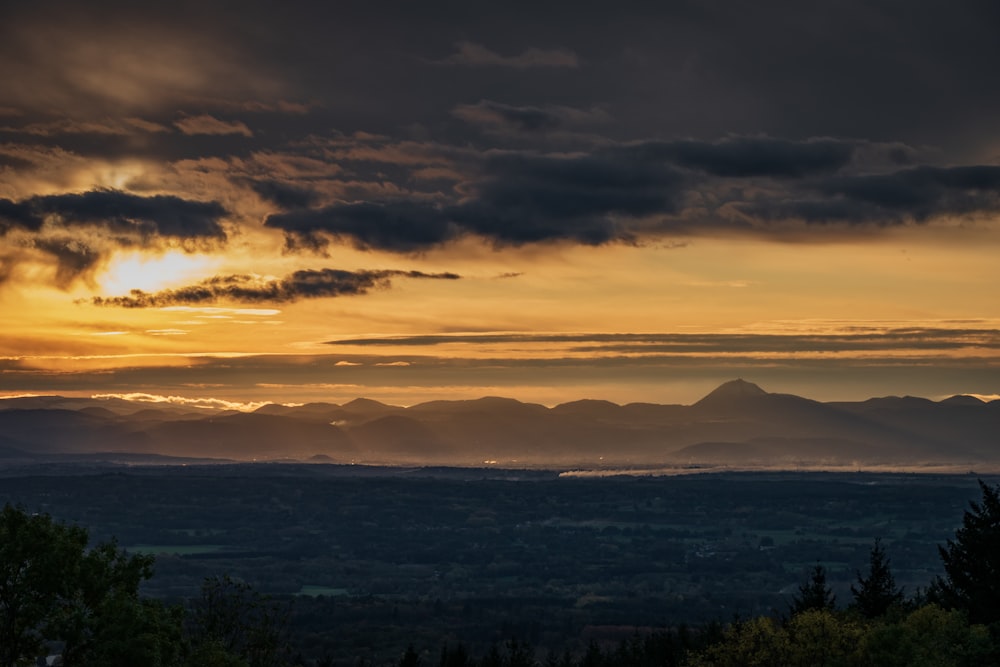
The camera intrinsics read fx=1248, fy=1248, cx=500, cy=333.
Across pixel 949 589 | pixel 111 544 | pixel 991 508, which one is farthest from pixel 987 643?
pixel 111 544

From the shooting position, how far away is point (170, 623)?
63.4 m

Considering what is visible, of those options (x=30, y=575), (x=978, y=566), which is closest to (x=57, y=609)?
(x=30, y=575)

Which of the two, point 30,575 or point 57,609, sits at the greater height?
point 30,575

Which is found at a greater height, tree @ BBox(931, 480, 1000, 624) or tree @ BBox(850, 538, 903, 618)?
tree @ BBox(931, 480, 1000, 624)

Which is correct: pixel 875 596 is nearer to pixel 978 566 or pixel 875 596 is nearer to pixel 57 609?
pixel 978 566

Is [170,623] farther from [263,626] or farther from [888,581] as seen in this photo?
[888,581]

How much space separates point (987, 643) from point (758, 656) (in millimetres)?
20413

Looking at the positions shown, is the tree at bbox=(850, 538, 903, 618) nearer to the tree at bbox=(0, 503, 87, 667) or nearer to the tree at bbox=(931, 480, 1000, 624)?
the tree at bbox=(931, 480, 1000, 624)

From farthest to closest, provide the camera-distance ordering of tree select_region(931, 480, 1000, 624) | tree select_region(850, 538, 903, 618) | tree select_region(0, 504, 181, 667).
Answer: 1. tree select_region(850, 538, 903, 618)
2. tree select_region(931, 480, 1000, 624)
3. tree select_region(0, 504, 181, 667)

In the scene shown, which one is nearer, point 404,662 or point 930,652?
point 930,652

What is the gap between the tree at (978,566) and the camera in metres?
99.3

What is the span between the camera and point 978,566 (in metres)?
106

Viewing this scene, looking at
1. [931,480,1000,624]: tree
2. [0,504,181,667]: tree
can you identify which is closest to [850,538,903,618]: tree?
[931,480,1000,624]: tree

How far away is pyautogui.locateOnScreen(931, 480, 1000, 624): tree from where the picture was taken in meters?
99.3
